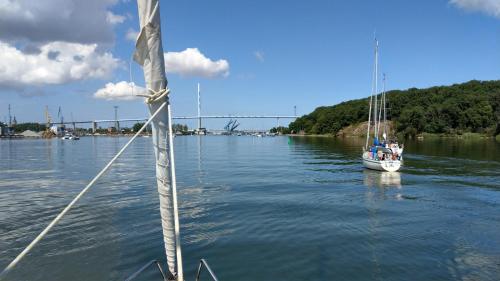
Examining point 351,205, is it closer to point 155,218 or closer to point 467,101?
point 155,218

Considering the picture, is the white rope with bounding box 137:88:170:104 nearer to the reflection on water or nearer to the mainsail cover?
the mainsail cover

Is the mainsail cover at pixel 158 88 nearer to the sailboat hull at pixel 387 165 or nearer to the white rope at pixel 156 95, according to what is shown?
the white rope at pixel 156 95

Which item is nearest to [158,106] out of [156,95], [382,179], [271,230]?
[156,95]

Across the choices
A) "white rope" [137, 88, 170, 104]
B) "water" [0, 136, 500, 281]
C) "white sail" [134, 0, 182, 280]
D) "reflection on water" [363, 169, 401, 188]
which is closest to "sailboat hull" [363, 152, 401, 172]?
"reflection on water" [363, 169, 401, 188]

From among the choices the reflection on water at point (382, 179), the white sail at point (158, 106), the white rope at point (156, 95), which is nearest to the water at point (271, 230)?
the reflection on water at point (382, 179)

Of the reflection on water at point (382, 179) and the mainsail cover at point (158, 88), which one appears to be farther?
the reflection on water at point (382, 179)

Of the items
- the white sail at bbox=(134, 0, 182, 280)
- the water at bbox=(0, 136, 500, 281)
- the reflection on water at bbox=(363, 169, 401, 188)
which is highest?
the white sail at bbox=(134, 0, 182, 280)

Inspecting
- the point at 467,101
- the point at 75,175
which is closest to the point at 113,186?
the point at 75,175

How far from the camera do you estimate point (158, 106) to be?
7.60 meters

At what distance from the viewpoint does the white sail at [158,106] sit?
7.03m

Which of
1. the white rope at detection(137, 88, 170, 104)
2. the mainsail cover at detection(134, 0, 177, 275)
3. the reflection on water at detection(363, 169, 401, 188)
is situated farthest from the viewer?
the reflection on water at detection(363, 169, 401, 188)

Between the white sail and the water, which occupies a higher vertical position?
the white sail

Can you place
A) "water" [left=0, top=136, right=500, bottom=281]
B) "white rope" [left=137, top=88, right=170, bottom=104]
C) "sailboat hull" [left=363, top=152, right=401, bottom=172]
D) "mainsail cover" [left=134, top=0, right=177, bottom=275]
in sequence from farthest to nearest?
1. "sailboat hull" [left=363, top=152, right=401, bottom=172]
2. "water" [left=0, top=136, right=500, bottom=281]
3. "white rope" [left=137, top=88, right=170, bottom=104]
4. "mainsail cover" [left=134, top=0, right=177, bottom=275]

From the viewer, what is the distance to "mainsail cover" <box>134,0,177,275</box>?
7.01 metres
